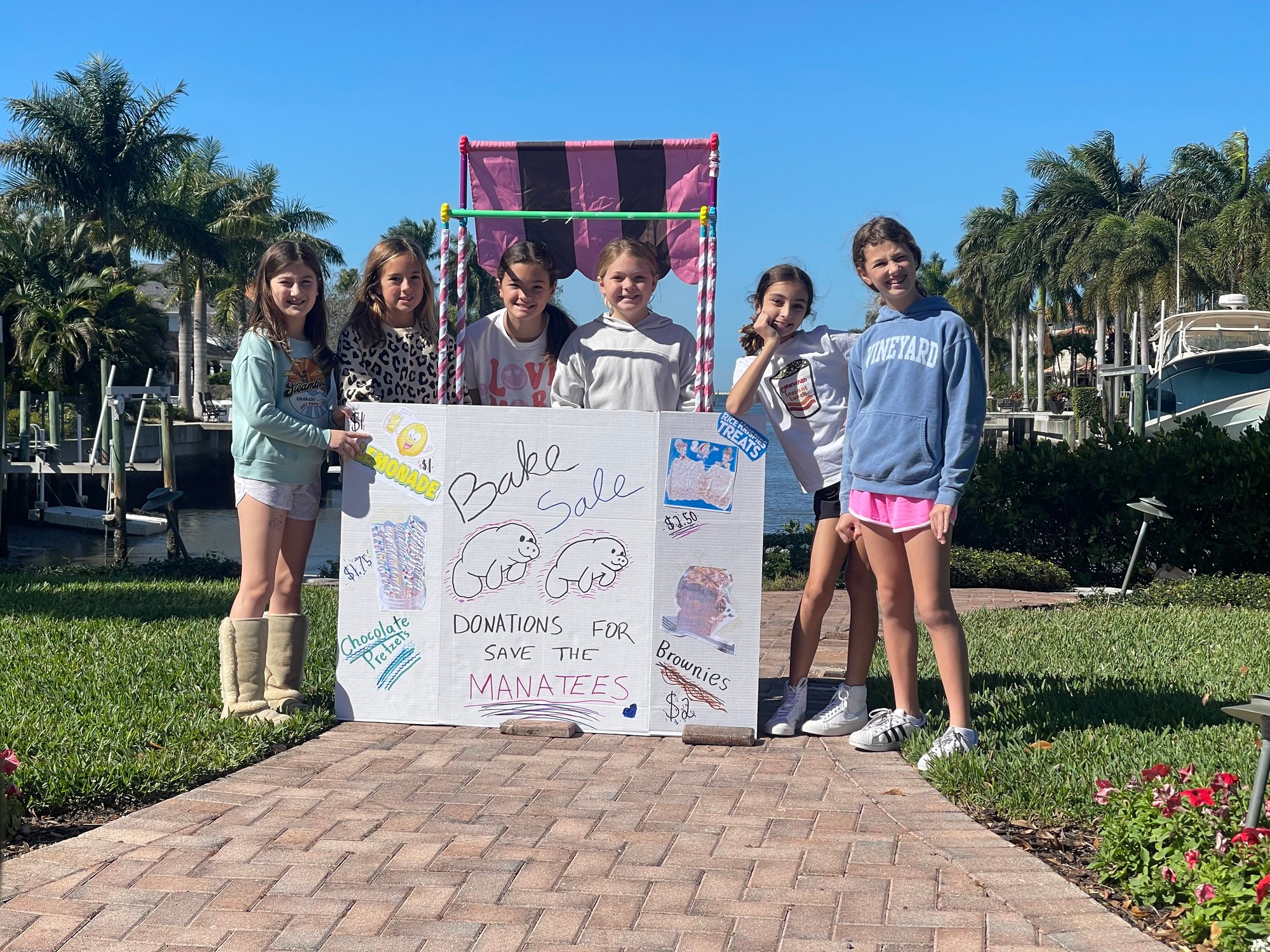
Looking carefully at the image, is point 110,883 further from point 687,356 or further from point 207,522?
point 207,522

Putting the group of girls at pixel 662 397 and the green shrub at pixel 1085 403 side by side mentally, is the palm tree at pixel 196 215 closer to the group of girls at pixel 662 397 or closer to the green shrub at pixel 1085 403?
the green shrub at pixel 1085 403

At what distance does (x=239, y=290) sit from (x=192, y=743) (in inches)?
2164

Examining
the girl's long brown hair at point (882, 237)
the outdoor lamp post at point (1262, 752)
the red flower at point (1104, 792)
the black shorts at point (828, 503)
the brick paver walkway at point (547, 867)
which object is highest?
the girl's long brown hair at point (882, 237)

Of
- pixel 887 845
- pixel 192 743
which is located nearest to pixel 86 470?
pixel 192 743

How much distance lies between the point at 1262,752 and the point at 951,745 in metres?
1.42

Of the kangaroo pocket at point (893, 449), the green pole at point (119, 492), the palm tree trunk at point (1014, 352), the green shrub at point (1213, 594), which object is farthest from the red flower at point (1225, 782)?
the palm tree trunk at point (1014, 352)

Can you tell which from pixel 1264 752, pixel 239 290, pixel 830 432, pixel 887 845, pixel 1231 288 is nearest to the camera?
pixel 1264 752

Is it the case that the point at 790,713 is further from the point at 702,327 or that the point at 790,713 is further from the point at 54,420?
the point at 54,420

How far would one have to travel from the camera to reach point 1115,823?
11.3 ft

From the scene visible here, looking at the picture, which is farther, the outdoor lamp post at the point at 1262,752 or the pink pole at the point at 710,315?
the pink pole at the point at 710,315

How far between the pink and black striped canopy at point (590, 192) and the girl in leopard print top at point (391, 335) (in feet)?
1.21

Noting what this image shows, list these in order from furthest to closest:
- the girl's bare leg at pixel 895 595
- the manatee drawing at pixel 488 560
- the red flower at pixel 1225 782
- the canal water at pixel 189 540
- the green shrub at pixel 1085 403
Result: 1. the green shrub at pixel 1085 403
2. the canal water at pixel 189 540
3. the manatee drawing at pixel 488 560
4. the girl's bare leg at pixel 895 595
5. the red flower at pixel 1225 782

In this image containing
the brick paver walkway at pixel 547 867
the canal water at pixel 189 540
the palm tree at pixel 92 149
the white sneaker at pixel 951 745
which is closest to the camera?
the brick paver walkway at pixel 547 867

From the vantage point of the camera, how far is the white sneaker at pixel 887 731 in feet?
15.5
